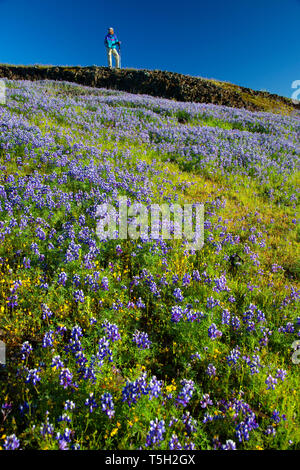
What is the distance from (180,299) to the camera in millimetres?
4508

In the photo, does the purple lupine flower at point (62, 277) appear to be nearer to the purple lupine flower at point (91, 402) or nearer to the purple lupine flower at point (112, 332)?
the purple lupine flower at point (112, 332)

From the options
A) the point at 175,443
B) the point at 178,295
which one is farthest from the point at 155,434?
the point at 178,295

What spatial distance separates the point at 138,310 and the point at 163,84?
26446 millimetres

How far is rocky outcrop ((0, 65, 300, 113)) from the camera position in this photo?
24547 mm

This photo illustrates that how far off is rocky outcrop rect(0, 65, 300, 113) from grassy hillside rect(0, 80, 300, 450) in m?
17.6

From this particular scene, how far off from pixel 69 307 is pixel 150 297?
4.50 ft

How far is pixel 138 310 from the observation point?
4.53 meters

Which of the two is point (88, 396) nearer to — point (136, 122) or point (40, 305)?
point (40, 305)

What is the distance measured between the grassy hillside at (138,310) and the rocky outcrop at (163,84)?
1756 centimetres

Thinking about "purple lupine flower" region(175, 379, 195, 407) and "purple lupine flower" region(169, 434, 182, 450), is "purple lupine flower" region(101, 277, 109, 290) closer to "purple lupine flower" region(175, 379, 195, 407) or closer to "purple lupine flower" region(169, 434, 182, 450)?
"purple lupine flower" region(175, 379, 195, 407)

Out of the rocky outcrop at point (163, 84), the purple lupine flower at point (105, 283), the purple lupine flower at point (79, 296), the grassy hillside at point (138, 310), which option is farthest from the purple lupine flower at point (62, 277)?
the rocky outcrop at point (163, 84)

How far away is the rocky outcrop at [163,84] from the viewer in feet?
80.5

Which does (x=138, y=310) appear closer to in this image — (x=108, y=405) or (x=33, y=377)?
(x=108, y=405)

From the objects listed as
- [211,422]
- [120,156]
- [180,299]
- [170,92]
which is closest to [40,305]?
[180,299]
